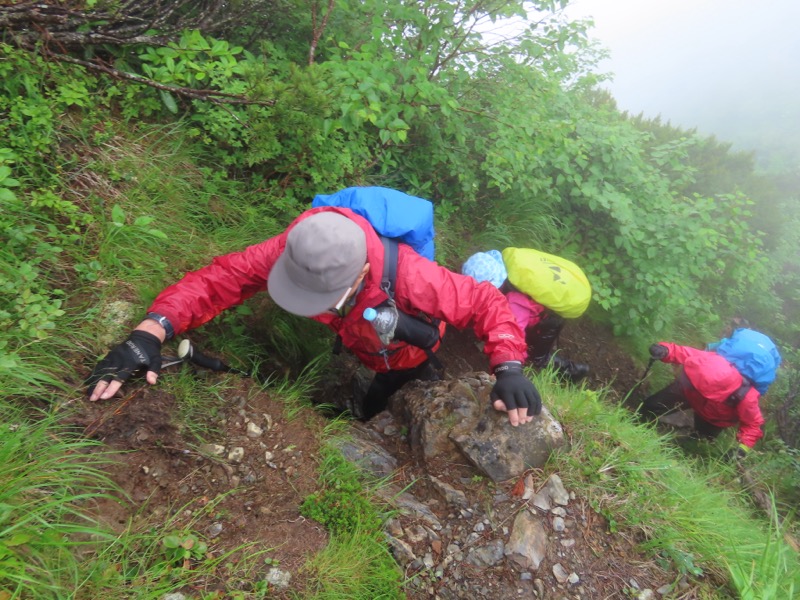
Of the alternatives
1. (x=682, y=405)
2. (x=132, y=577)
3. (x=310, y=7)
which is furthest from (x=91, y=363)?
(x=682, y=405)

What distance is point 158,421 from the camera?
206 centimetres

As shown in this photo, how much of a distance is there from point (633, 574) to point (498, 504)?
2.40ft

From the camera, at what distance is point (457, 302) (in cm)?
249

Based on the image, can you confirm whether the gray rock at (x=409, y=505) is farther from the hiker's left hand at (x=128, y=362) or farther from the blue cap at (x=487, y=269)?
the blue cap at (x=487, y=269)

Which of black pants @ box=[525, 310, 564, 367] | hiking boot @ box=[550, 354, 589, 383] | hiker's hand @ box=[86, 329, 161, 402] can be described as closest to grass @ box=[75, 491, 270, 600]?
hiker's hand @ box=[86, 329, 161, 402]

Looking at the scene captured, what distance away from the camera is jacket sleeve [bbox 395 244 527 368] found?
246 cm

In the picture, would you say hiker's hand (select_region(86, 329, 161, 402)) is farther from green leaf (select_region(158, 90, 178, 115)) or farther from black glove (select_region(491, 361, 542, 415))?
black glove (select_region(491, 361, 542, 415))

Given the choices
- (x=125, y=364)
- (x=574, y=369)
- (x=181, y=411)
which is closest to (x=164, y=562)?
(x=181, y=411)

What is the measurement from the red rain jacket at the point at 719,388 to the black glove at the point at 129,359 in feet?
16.1

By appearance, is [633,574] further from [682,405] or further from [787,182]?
[787,182]

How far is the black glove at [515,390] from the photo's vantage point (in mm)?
2361

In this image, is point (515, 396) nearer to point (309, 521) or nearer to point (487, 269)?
point (309, 521)

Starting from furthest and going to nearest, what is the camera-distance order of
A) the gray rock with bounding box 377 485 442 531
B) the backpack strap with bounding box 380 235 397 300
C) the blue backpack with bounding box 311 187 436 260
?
1. the blue backpack with bounding box 311 187 436 260
2. the backpack strap with bounding box 380 235 397 300
3. the gray rock with bounding box 377 485 442 531

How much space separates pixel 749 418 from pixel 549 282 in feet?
9.28
